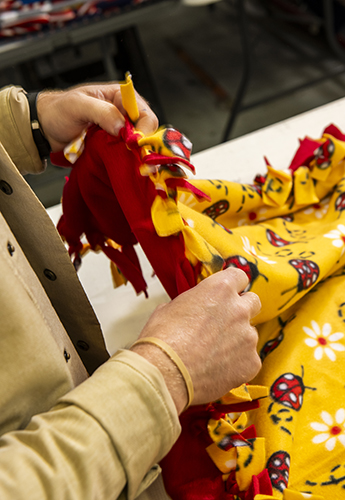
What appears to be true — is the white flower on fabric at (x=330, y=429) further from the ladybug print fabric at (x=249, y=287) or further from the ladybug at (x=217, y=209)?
the ladybug at (x=217, y=209)

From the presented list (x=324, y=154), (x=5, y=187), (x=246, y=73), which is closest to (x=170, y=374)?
(x=5, y=187)

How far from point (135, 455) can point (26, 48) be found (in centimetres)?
Result: 215

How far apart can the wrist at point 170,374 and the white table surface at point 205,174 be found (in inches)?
16.4

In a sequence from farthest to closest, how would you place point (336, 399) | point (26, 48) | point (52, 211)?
point (26, 48) < point (52, 211) < point (336, 399)

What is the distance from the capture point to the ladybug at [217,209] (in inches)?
31.2

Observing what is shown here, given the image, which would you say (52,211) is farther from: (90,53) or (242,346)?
(90,53)

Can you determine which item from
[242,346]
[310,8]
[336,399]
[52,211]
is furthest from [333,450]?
[310,8]

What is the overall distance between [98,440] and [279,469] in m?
0.29

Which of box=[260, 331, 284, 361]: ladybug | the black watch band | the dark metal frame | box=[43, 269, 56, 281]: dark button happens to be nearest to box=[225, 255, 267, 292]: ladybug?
box=[260, 331, 284, 361]: ladybug

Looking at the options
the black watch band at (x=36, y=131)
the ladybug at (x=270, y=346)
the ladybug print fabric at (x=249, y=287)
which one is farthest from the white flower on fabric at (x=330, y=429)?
the black watch band at (x=36, y=131)

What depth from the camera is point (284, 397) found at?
60 cm

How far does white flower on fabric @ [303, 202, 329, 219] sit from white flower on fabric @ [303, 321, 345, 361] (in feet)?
0.94

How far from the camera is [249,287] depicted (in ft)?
1.94

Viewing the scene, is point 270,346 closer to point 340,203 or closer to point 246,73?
point 340,203
